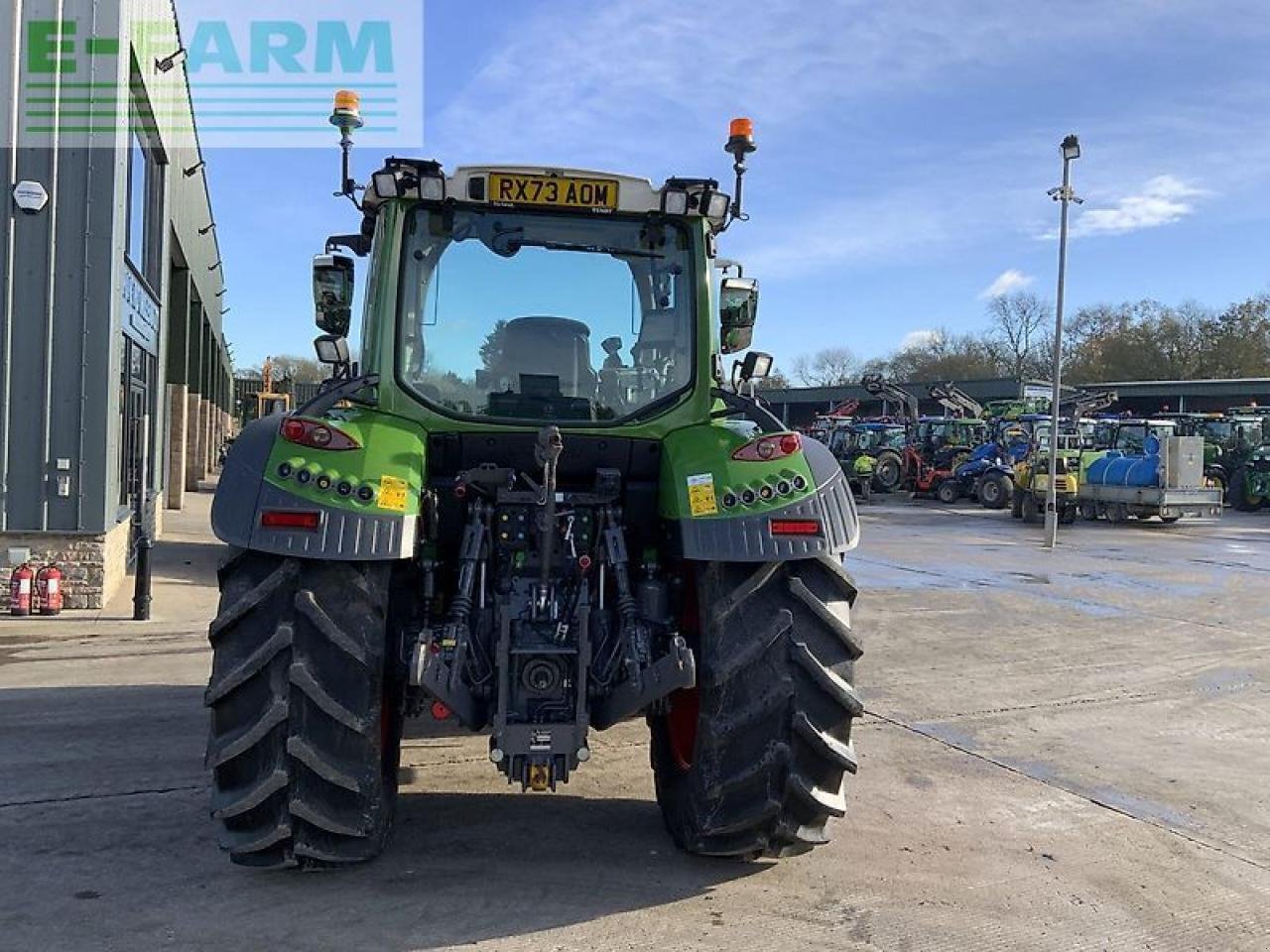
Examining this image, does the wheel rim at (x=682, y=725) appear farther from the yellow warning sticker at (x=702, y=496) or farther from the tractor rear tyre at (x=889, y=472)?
the tractor rear tyre at (x=889, y=472)

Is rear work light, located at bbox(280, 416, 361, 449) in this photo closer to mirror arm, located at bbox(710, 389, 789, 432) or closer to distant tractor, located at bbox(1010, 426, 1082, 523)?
mirror arm, located at bbox(710, 389, 789, 432)

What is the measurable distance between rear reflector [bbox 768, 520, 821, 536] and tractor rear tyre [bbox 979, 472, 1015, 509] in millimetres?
25775

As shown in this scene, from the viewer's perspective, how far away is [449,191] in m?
4.59

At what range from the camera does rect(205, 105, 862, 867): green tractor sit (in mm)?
3861

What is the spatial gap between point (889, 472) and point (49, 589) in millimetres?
26682

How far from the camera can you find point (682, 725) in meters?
4.81

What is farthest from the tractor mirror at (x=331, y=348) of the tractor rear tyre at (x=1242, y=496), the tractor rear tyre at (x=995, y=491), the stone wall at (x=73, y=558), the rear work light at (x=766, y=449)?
the tractor rear tyre at (x=1242, y=496)

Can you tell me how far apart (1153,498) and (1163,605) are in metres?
13.2

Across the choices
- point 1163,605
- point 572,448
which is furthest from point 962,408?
point 572,448

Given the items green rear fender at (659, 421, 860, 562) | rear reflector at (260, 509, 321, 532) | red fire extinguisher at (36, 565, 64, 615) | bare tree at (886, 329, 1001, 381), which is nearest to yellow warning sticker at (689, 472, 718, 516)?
green rear fender at (659, 421, 860, 562)

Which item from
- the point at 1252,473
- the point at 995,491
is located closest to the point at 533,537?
the point at 995,491

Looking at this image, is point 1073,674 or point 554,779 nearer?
point 554,779

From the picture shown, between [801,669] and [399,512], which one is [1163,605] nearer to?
[801,669]

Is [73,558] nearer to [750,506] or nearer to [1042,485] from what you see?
[750,506]
